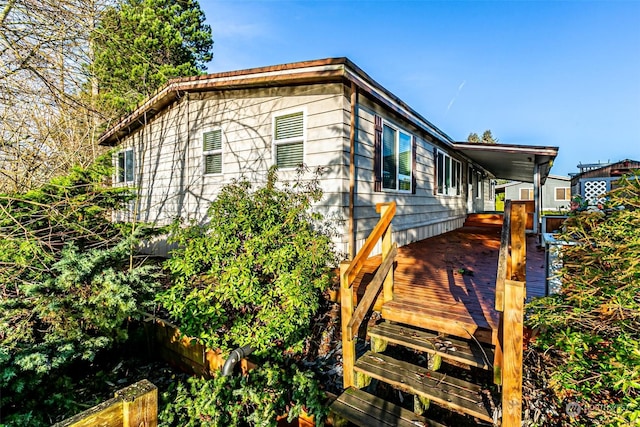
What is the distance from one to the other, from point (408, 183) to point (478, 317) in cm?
496

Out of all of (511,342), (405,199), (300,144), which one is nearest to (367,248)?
(511,342)

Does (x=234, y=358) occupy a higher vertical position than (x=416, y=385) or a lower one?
lower

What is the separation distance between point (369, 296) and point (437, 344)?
78 cm

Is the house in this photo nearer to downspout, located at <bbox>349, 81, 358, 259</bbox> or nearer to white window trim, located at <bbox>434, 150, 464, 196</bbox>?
downspout, located at <bbox>349, 81, 358, 259</bbox>

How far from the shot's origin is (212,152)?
7.31 metres

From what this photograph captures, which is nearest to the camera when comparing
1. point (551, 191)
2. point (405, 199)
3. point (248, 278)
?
point (248, 278)

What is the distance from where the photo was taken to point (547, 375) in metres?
3.18

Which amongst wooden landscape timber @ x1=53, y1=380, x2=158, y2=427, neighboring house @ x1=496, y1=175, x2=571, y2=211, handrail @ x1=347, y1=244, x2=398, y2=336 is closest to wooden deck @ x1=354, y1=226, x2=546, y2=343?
handrail @ x1=347, y1=244, x2=398, y2=336

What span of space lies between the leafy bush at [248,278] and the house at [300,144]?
4.23ft

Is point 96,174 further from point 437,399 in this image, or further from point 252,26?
point 252,26

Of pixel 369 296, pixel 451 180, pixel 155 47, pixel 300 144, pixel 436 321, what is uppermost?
pixel 155 47

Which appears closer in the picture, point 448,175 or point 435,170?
point 435,170

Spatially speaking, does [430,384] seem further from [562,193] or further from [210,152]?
[562,193]

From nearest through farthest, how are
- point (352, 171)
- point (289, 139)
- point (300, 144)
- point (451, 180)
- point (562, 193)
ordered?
1. point (352, 171)
2. point (300, 144)
3. point (289, 139)
4. point (451, 180)
5. point (562, 193)
